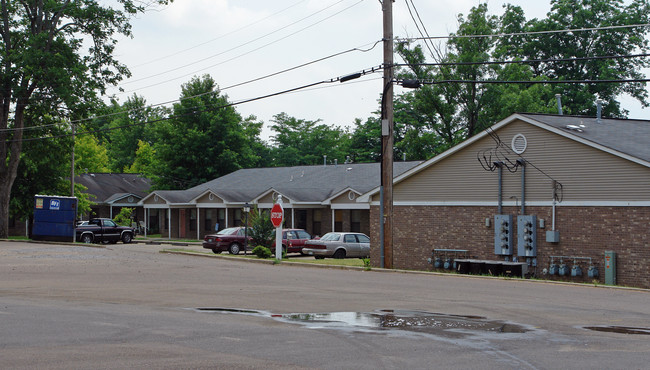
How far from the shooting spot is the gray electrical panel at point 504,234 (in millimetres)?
25516

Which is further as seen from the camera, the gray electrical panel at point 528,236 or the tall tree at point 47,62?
the tall tree at point 47,62

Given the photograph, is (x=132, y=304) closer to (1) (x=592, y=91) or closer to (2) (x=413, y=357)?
(2) (x=413, y=357)

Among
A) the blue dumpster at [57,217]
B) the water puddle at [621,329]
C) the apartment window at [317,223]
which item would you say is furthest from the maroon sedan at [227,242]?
the water puddle at [621,329]

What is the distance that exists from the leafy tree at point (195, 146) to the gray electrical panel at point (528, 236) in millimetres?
49298

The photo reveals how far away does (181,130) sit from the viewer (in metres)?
71.9

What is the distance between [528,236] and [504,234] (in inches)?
36.0

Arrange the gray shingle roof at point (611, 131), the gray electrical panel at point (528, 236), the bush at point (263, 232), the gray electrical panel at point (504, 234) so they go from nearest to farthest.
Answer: the gray shingle roof at point (611, 131) → the gray electrical panel at point (528, 236) → the gray electrical panel at point (504, 234) → the bush at point (263, 232)

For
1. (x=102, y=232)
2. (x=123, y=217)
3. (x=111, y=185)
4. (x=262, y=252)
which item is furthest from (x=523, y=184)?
(x=111, y=185)

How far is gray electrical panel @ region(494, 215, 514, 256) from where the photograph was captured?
83.7 ft

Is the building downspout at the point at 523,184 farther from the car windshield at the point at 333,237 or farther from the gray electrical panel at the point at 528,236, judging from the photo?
the car windshield at the point at 333,237

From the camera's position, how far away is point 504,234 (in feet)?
84.0

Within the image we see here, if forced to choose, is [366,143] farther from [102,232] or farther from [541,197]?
[541,197]

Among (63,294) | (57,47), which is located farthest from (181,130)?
(63,294)

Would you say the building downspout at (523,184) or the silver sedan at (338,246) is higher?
the building downspout at (523,184)
